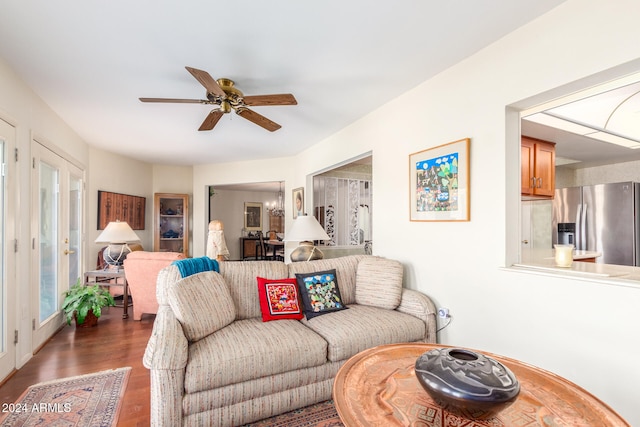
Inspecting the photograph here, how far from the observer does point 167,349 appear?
1600 mm

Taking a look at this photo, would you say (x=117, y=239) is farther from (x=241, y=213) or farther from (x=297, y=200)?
(x=241, y=213)

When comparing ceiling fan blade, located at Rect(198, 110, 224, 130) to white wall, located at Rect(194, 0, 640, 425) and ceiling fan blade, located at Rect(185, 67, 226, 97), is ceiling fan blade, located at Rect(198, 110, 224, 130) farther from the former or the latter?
white wall, located at Rect(194, 0, 640, 425)

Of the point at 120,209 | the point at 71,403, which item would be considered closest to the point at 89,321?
the point at 71,403

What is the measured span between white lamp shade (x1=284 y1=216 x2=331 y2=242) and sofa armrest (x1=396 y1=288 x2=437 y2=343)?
98cm

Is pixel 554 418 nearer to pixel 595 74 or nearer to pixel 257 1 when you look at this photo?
pixel 595 74

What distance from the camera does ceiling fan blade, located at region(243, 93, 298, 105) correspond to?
2.32 meters

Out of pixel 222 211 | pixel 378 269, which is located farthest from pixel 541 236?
pixel 222 211

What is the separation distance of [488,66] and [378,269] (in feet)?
5.94

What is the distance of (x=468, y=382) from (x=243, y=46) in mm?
2270

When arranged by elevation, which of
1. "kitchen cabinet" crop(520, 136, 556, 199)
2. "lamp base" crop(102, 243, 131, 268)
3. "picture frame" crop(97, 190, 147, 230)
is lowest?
"lamp base" crop(102, 243, 131, 268)

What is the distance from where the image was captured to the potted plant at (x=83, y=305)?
10.8 feet

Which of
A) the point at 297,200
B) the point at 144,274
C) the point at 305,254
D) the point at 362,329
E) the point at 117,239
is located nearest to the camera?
the point at 362,329

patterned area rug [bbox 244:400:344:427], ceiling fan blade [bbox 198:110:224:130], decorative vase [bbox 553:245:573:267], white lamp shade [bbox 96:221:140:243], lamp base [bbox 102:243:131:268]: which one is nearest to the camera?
patterned area rug [bbox 244:400:344:427]

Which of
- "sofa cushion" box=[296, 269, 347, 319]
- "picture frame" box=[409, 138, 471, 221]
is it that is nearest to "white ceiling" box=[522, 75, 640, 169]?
"picture frame" box=[409, 138, 471, 221]
